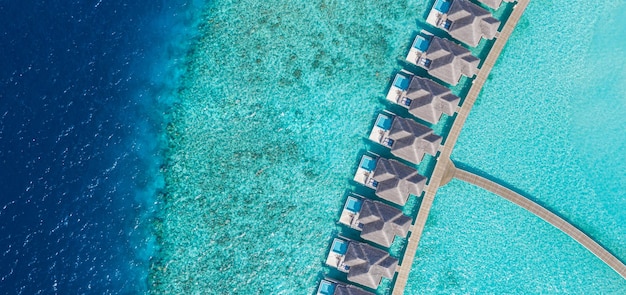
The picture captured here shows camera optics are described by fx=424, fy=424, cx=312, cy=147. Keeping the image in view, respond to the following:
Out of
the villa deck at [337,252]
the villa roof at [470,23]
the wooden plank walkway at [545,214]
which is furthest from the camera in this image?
the wooden plank walkway at [545,214]

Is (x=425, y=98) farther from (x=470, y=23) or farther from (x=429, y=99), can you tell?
(x=470, y=23)

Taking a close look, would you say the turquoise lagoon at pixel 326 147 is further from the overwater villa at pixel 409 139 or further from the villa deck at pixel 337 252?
the overwater villa at pixel 409 139

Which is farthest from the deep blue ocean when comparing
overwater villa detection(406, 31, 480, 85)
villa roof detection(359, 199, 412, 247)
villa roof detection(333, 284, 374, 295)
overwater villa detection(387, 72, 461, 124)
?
overwater villa detection(406, 31, 480, 85)

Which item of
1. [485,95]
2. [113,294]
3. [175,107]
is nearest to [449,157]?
[485,95]

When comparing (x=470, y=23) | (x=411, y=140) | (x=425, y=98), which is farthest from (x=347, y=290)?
(x=470, y=23)

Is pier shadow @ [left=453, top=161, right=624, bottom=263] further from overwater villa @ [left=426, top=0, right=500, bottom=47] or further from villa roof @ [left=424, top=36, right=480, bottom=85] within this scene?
overwater villa @ [left=426, top=0, right=500, bottom=47]

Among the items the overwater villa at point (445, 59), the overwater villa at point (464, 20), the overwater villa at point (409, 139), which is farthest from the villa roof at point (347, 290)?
the overwater villa at point (464, 20)
